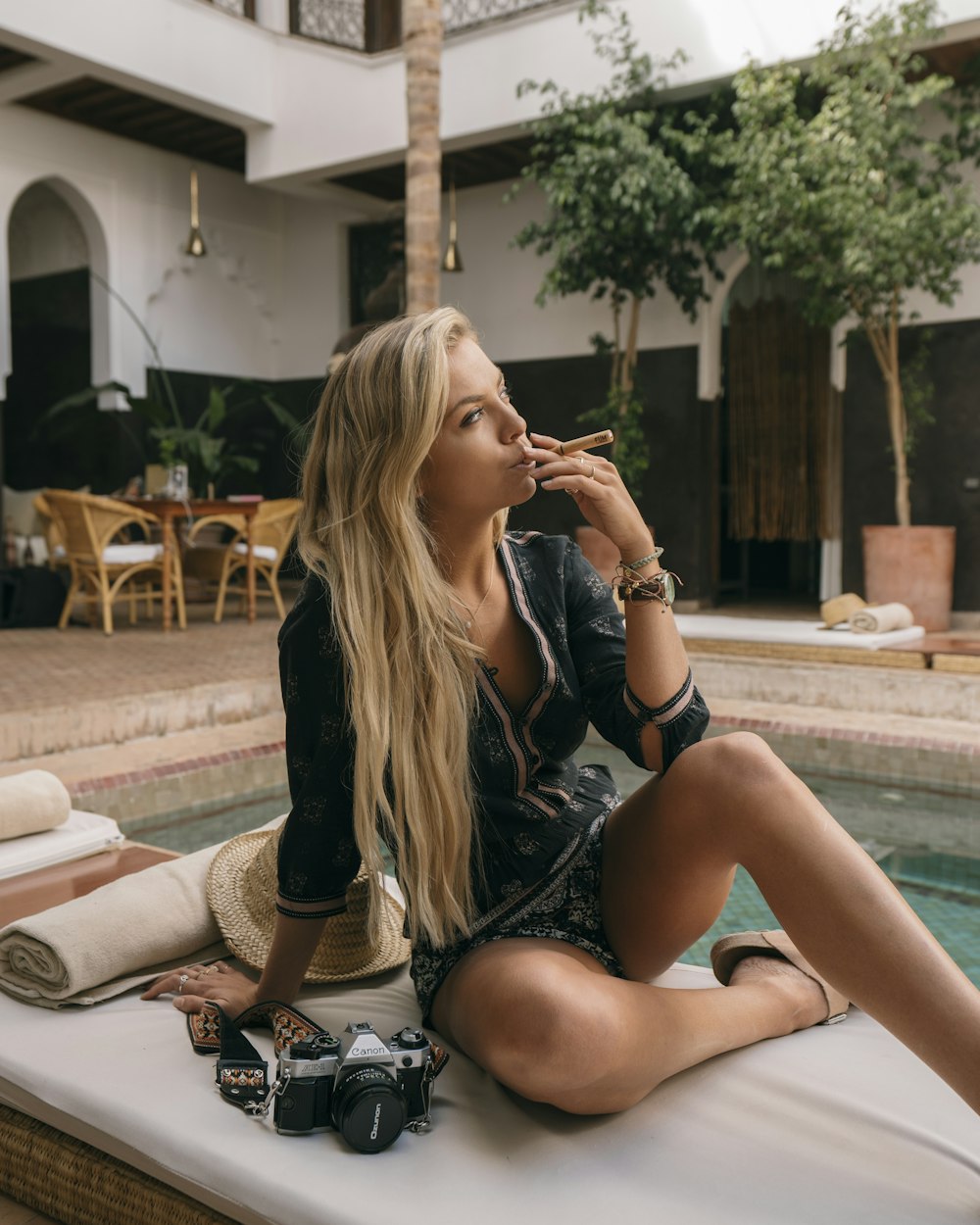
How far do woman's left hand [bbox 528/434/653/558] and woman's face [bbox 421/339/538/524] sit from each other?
3 centimetres

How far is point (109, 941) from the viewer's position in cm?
198

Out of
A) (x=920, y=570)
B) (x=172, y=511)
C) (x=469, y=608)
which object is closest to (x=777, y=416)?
(x=920, y=570)

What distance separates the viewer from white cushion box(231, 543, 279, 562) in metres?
8.69

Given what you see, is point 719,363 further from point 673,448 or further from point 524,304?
point 524,304

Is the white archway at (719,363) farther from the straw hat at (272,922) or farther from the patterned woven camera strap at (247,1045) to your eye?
the patterned woven camera strap at (247,1045)

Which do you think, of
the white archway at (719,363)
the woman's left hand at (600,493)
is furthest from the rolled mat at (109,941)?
the white archway at (719,363)

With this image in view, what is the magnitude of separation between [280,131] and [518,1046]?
9535 mm

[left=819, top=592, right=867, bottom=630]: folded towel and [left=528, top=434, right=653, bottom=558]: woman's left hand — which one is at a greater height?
[left=528, top=434, right=653, bottom=558]: woman's left hand

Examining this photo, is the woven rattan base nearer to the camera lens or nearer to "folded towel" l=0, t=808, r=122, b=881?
the camera lens

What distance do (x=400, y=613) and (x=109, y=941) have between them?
818 millimetres

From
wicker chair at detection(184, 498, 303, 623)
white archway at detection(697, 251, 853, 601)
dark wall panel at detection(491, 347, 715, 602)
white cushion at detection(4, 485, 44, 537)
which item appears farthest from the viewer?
white cushion at detection(4, 485, 44, 537)

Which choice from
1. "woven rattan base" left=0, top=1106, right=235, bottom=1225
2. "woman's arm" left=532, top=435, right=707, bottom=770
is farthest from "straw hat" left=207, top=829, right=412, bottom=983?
"woman's arm" left=532, top=435, right=707, bottom=770

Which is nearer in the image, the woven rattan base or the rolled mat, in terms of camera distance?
the woven rattan base

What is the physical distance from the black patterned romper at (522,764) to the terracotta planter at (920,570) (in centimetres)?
621
